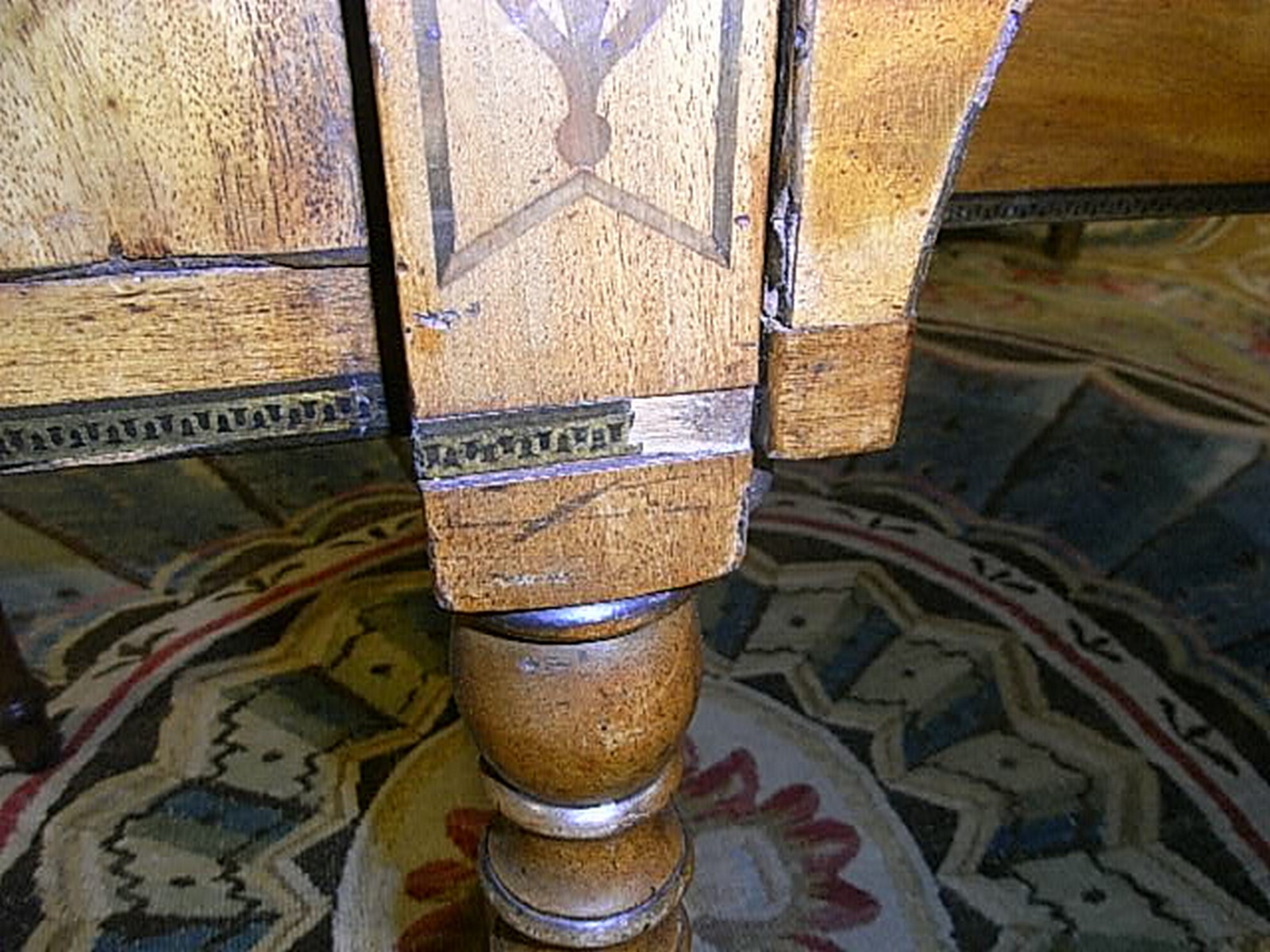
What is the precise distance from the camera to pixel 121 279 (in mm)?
320

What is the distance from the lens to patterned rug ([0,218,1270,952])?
88 centimetres

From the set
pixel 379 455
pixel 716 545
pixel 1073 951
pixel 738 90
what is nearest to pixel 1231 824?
pixel 1073 951

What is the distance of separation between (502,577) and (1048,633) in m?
0.89

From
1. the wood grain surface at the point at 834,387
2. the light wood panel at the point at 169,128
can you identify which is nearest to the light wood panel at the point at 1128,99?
the wood grain surface at the point at 834,387

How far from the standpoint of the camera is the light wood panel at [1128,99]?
0.69m

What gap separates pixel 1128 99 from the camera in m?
0.71

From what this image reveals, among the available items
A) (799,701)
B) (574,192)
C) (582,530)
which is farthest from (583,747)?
(799,701)

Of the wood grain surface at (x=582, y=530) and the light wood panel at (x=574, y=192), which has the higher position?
the light wood panel at (x=574, y=192)

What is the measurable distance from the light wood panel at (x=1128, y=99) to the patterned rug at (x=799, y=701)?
19.0 inches

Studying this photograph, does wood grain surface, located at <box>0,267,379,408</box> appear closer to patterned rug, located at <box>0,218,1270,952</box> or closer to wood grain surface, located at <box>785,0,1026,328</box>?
wood grain surface, located at <box>785,0,1026,328</box>

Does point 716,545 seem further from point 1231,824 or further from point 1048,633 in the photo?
point 1048,633

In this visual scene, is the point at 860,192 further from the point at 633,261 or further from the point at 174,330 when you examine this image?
the point at 174,330

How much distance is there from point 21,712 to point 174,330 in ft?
2.51

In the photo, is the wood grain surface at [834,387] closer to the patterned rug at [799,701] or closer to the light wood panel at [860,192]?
the light wood panel at [860,192]
